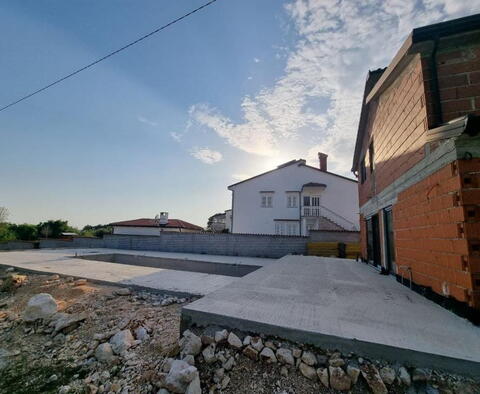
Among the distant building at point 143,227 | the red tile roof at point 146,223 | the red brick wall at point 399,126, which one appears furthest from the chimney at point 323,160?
the red tile roof at point 146,223

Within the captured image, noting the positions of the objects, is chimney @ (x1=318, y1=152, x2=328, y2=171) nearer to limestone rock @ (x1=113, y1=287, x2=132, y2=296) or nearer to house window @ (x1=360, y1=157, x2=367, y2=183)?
house window @ (x1=360, y1=157, x2=367, y2=183)

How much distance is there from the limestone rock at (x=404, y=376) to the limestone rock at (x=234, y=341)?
129 cm

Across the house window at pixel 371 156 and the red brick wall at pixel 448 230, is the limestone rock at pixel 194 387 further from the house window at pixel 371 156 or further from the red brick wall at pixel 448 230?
the house window at pixel 371 156

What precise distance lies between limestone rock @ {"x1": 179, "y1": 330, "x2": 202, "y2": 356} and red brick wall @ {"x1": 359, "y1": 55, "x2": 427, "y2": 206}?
402 cm

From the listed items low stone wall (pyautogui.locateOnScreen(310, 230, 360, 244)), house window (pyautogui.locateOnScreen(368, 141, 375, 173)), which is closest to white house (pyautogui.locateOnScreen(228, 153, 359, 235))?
low stone wall (pyautogui.locateOnScreen(310, 230, 360, 244))

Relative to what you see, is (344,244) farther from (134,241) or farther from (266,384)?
(134,241)

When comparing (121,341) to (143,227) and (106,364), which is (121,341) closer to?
(106,364)

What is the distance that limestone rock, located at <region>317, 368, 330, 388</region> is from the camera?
5.53 ft

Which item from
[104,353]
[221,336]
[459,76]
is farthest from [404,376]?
[459,76]

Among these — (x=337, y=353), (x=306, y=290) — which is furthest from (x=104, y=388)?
(x=306, y=290)

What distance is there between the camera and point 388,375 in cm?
165

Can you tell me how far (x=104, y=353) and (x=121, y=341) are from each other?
197mm

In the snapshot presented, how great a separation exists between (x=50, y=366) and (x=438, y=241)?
525 cm

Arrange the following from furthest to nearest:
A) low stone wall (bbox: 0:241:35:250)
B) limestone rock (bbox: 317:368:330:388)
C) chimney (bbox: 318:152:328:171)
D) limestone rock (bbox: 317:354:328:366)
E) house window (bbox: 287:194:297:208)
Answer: chimney (bbox: 318:152:328:171), house window (bbox: 287:194:297:208), low stone wall (bbox: 0:241:35:250), limestone rock (bbox: 317:354:328:366), limestone rock (bbox: 317:368:330:388)
